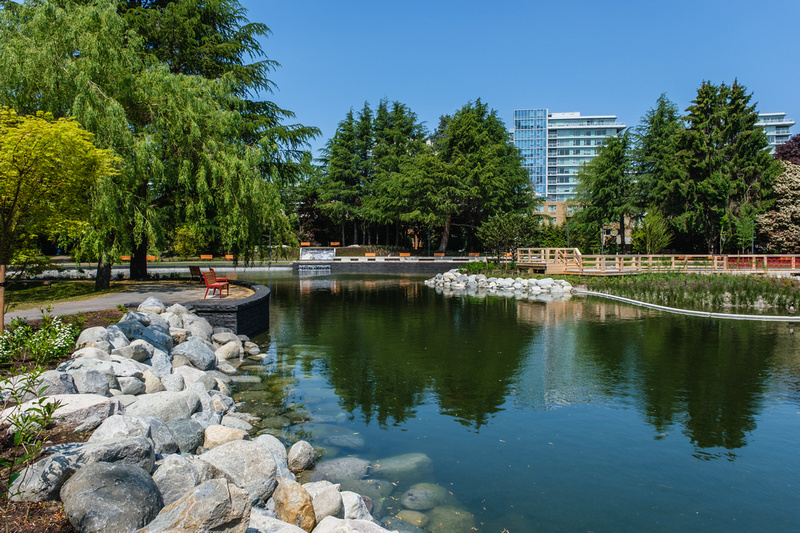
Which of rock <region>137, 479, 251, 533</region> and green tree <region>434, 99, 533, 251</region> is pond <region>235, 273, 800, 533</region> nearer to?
rock <region>137, 479, 251, 533</region>

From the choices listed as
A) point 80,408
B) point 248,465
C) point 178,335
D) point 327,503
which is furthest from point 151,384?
point 327,503

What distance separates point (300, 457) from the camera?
19.6 feet

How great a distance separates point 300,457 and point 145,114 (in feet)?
50.1

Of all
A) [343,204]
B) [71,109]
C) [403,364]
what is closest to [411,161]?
[343,204]

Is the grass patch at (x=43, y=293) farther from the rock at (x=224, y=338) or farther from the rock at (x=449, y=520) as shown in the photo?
the rock at (x=449, y=520)

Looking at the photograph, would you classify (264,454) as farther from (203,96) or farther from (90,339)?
(203,96)

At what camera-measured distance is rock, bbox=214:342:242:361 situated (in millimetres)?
11297

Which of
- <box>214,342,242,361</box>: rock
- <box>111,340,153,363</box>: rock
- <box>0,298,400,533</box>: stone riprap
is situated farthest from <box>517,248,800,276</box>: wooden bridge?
<box>111,340,153,363</box>: rock

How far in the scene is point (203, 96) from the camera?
17828 mm

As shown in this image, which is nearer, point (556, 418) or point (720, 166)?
point (556, 418)

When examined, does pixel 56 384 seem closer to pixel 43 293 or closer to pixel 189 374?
pixel 189 374

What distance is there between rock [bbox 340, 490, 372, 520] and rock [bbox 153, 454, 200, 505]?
135 centimetres

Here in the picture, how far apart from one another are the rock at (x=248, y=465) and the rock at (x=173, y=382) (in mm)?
2651

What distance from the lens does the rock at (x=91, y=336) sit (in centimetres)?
767
